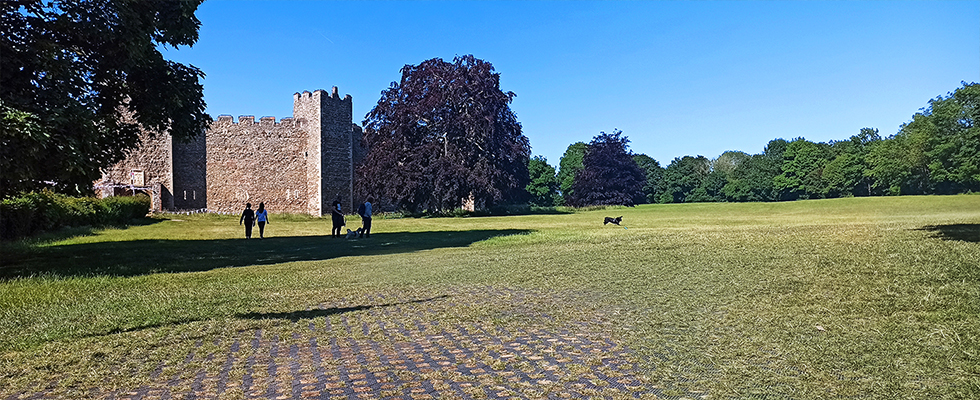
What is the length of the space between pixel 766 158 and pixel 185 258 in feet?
290

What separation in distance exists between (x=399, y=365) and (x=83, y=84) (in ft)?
32.0

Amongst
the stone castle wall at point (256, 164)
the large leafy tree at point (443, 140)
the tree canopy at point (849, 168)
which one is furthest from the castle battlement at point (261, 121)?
the tree canopy at point (849, 168)

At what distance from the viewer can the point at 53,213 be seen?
1928 cm

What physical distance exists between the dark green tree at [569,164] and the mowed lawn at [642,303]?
Answer: 7638cm

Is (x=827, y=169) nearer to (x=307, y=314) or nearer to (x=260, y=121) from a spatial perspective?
(x=260, y=121)

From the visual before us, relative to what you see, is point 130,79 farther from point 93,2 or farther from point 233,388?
point 233,388

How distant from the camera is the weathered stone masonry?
131ft

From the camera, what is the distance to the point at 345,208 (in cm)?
4075

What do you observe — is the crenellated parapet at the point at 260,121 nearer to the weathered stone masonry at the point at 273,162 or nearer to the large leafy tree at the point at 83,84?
the weathered stone masonry at the point at 273,162

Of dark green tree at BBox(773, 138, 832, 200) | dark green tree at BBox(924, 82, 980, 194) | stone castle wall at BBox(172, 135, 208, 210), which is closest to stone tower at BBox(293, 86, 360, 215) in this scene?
stone castle wall at BBox(172, 135, 208, 210)

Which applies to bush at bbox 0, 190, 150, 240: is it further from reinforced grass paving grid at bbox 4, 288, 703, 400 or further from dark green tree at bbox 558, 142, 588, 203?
dark green tree at bbox 558, 142, 588, 203

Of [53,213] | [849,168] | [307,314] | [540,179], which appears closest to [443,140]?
[53,213]

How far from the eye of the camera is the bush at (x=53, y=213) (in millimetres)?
15984

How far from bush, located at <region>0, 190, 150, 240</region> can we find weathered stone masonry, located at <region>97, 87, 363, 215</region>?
10.5 m
